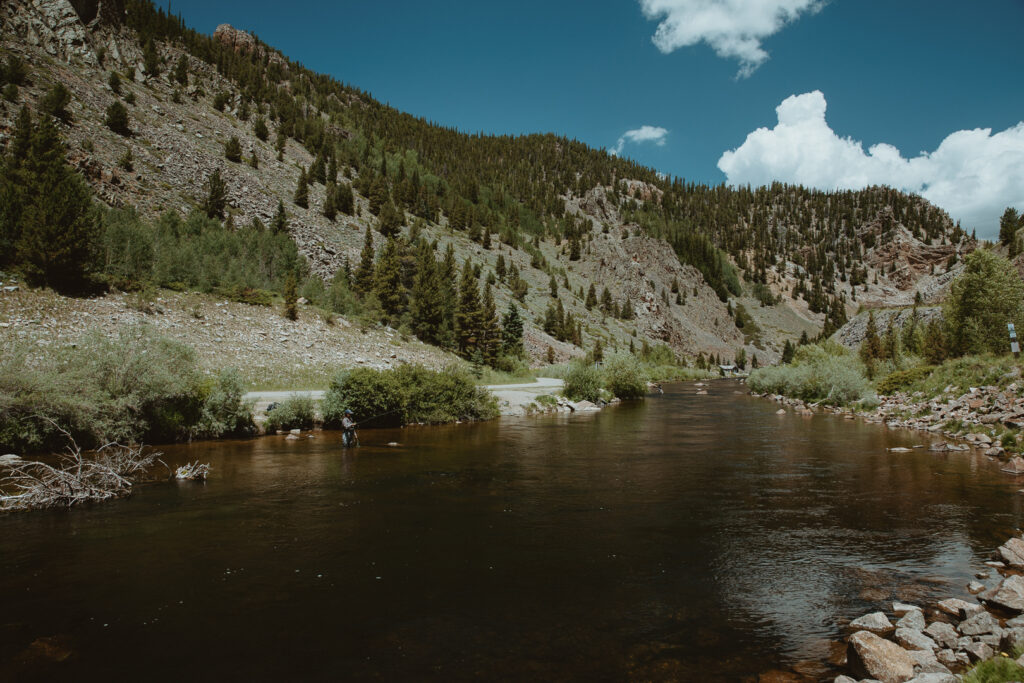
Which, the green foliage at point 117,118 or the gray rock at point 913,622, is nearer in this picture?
the gray rock at point 913,622

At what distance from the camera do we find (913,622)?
261 inches

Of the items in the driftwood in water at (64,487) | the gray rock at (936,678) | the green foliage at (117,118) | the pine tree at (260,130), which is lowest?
the gray rock at (936,678)

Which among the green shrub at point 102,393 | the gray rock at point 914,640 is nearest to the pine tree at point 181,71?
the green shrub at point 102,393

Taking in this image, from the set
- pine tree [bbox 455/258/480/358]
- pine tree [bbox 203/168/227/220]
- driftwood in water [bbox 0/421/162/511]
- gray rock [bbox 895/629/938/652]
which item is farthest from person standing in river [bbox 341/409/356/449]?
pine tree [bbox 203/168/227/220]

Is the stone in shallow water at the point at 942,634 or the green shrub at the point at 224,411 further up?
the green shrub at the point at 224,411

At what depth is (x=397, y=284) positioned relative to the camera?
58.0 metres

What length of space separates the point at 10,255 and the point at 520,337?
49223 millimetres

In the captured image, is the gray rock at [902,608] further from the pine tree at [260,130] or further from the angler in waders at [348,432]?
the pine tree at [260,130]

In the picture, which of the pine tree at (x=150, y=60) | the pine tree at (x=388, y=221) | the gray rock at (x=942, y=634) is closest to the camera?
the gray rock at (x=942, y=634)

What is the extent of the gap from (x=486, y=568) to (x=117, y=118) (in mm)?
79885

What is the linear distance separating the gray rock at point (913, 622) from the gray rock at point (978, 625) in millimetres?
402

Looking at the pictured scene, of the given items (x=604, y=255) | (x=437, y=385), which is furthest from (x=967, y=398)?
(x=604, y=255)

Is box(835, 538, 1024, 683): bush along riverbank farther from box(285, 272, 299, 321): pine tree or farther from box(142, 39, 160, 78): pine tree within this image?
box(142, 39, 160, 78): pine tree

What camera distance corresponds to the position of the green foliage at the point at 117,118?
2515 inches
